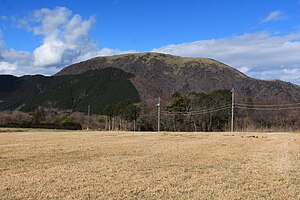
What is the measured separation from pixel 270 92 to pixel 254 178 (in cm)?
Result: 15902

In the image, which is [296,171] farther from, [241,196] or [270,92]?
[270,92]

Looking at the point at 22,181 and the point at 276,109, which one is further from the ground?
the point at 276,109

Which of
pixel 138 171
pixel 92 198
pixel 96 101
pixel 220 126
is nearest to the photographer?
pixel 92 198

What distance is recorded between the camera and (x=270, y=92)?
166 m

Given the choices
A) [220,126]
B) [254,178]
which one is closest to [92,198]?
[254,178]

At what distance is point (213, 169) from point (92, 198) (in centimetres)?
733

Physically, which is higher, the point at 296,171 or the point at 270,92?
the point at 270,92

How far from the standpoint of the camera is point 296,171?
1602 cm

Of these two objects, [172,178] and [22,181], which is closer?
[22,181]

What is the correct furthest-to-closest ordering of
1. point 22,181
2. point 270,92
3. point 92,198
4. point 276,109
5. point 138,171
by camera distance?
1. point 270,92
2. point 276,109
3. point 138,171
4. point 22,181
5. point 92,198

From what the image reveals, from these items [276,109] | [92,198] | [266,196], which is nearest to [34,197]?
[92,198]

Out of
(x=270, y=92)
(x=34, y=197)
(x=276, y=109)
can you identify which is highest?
(x=270, y=92)

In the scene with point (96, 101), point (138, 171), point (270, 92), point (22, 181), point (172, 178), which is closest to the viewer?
point (22, 181)

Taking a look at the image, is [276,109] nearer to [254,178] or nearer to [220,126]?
[220,126]
